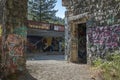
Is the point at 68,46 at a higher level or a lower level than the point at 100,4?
lower

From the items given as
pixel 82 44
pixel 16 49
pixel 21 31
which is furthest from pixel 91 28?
pixel 16 49

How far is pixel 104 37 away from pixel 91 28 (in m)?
1.02

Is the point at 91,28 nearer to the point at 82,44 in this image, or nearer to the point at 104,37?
the point at 104,37

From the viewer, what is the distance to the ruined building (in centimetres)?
998

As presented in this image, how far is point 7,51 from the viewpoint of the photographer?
7.76m

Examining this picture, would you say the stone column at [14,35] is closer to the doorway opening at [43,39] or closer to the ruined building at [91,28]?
the ruined building at [91,28]

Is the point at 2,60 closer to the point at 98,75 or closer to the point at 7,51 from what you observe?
the point at 7,51

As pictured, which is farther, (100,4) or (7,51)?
(100,4)

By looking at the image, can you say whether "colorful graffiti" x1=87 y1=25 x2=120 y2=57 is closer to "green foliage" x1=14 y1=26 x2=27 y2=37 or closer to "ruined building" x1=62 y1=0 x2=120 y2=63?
"ruined building" x1=62 y1=0 x2=120 y2=63

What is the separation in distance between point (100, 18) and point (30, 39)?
16928 millimetres

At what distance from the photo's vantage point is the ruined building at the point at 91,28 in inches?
393

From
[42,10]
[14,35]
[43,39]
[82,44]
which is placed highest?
[42,10]

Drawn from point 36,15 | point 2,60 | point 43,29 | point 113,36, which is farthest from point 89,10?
point 36,15

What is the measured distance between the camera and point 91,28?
11.2 metres
